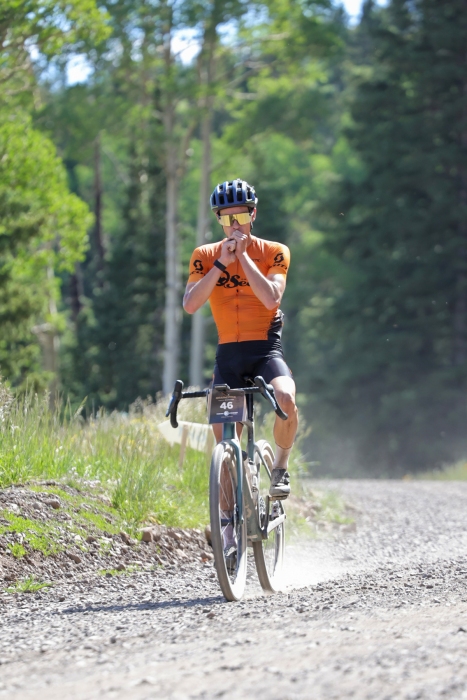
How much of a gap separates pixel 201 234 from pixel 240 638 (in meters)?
28.3

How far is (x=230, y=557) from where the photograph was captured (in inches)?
229

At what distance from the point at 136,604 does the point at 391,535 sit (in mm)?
4826

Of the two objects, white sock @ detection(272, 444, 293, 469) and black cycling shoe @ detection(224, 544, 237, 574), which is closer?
black cycling shoe @ detection(224, 544, 237, 574)

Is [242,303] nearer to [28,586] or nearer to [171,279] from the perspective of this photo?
[28,586]

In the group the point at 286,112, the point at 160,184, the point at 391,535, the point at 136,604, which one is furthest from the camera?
the point at 160,184

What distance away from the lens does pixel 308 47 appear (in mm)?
32031

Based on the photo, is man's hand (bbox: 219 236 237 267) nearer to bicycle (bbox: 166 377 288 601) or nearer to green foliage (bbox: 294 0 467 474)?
bicycle (bbox: 166 377 288 601)

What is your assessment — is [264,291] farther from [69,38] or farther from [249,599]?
[69,38]

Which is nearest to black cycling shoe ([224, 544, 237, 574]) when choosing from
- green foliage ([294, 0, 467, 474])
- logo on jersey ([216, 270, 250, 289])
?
logo on jersey ([216, 270, 250, 289])

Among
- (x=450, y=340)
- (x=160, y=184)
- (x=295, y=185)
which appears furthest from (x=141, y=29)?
(x=295, y=185)

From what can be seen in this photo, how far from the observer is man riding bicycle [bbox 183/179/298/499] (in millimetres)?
6121

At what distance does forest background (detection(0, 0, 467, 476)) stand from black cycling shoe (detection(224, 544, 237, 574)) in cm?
1833

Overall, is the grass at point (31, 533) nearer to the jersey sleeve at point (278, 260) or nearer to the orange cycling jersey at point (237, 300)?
the orange cycling jersey at point (237, 300)

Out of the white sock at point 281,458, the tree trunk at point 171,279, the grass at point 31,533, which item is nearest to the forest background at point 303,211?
the tree trunk at point 171,279
